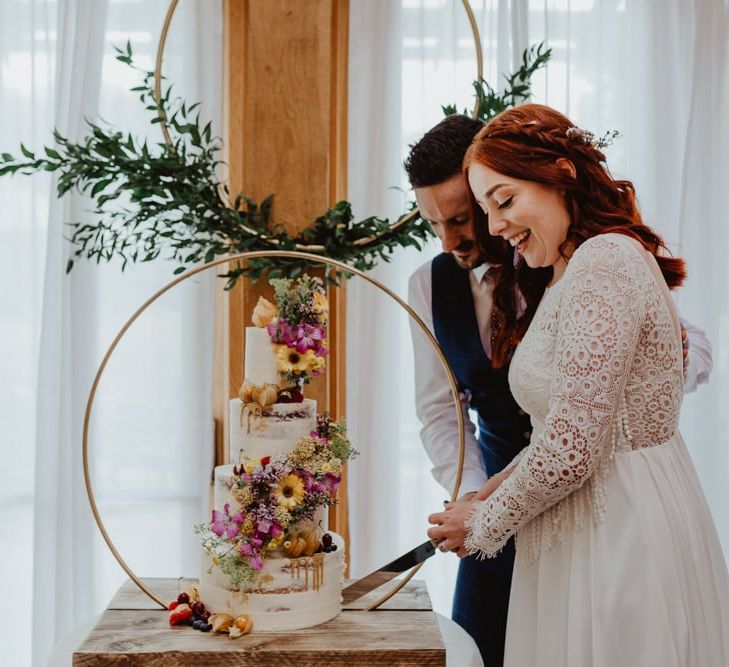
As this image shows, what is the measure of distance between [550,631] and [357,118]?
171 centimetres

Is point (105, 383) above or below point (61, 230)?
below

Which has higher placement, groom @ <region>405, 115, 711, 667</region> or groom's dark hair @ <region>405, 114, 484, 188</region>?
groom's dark hair @ <region>405, 114, 484, 188</region>

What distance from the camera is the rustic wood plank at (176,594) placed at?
1.63 meters

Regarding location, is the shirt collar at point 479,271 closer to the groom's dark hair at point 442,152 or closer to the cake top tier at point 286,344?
the groom's dark hair at point 442,152

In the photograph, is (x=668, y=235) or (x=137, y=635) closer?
(x=137, y=635)

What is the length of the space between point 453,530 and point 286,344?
16.7 inches

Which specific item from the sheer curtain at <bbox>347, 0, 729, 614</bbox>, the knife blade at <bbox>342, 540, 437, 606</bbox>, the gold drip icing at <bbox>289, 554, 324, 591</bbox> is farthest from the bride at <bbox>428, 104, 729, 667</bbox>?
the sheer curtain at <bbox>347, 0, 729, 614</bbox>

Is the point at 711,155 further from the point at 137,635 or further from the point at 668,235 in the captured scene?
the point at 137,635

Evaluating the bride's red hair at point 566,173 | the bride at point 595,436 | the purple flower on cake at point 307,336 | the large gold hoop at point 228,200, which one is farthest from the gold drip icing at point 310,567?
the large gold hoop at point 228,200

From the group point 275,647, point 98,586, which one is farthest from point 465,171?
point 98,586

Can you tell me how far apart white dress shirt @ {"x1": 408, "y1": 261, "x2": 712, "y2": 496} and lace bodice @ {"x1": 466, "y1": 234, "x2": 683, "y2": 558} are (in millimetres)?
539

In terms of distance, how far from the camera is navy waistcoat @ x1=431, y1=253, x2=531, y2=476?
1.92 meters

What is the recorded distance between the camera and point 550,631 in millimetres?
1396

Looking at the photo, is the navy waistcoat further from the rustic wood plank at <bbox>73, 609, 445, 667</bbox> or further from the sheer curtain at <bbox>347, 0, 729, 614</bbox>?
the sheer curtain at <bbox>347, 0, 729, 614</bbox>
